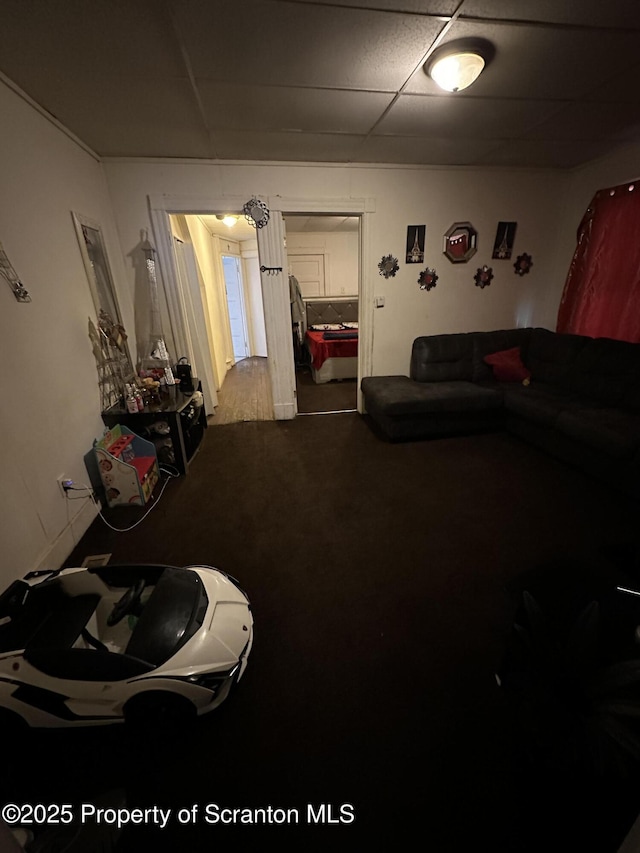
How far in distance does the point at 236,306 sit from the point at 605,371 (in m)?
6.09

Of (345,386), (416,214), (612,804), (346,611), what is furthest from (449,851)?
(345,386)

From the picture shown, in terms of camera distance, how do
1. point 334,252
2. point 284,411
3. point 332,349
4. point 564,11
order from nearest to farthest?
point 564,11, point 284,411, point 332,349, point 334,252

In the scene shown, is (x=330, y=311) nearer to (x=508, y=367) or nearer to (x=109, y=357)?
(x=508, y=367)

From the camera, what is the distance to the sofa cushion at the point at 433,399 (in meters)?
3.10

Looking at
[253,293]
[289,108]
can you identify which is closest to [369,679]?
[289,108]

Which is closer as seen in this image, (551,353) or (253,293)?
(551,353)

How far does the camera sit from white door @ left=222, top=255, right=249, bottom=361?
6.54 metres

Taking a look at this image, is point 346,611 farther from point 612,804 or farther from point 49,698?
point 49,698

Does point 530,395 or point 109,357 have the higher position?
point 109,357

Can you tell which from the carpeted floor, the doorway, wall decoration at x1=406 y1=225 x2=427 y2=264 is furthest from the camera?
the doorway

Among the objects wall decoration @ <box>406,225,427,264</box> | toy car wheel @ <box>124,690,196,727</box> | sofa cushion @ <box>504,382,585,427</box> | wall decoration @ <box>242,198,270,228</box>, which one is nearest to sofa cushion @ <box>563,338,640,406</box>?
sofa cushion @ <box>504,382,585,427</box>

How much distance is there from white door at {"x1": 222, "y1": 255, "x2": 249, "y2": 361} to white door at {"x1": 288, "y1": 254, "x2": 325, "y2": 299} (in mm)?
1129

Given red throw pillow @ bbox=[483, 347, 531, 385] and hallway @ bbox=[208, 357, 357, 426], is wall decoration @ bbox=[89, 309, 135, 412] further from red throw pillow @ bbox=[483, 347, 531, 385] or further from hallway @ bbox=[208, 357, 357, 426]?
red throw pillow @ bbox=[483, 347, 531, 385]

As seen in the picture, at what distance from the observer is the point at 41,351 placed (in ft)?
6.35
